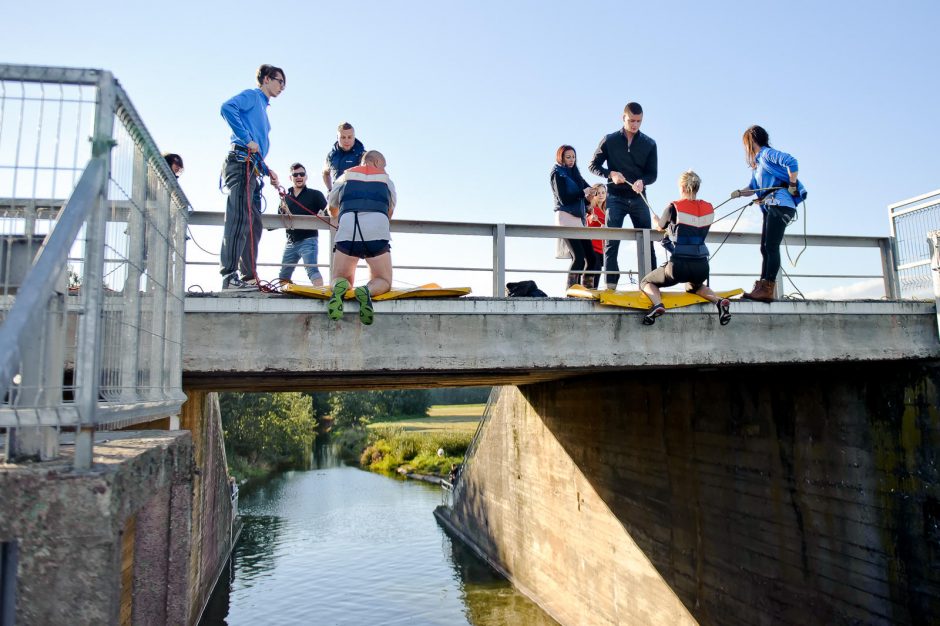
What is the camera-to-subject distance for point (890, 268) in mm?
8156

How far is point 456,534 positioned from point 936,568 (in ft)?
55.4

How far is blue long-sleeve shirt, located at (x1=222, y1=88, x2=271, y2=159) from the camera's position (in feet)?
21.2

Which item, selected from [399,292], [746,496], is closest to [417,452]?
[746,496]

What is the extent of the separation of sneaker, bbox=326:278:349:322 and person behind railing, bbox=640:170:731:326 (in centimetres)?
286

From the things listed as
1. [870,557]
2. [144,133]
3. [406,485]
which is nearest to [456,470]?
[406,485]

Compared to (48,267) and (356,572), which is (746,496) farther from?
(356,572)

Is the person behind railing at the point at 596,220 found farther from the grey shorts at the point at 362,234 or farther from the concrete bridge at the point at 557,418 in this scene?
the grey shorts at the point at 362,234

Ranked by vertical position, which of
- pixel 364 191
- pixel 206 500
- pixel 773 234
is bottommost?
pixel 206 500

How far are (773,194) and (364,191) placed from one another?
4.31m

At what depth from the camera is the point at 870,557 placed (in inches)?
270

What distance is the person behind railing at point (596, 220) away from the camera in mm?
8680

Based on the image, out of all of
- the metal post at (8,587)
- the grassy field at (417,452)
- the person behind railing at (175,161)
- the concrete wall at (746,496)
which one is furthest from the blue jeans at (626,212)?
the grassy field at (417,452)

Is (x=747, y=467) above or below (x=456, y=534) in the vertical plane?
above

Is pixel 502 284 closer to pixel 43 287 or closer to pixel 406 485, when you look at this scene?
pixel 43 287
